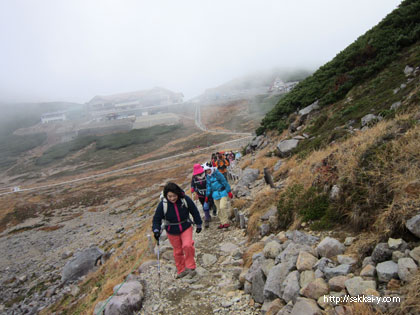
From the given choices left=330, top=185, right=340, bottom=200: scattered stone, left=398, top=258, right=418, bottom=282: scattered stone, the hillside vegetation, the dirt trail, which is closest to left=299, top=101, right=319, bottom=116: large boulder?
the hillside vegetation

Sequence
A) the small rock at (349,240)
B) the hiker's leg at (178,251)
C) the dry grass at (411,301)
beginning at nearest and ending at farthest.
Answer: the dry grass at (411,301) → the small rock at (349,240) → the hiker's leg at (178,251)

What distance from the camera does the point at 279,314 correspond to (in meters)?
3.32

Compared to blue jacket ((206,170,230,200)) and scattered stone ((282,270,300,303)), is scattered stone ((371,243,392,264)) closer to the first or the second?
scattered stone ((282,270,300,303))

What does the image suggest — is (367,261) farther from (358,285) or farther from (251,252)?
(251,252)

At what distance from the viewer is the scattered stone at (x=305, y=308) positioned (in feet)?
9.63

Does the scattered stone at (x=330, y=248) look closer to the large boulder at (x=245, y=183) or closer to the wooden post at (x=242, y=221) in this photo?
the wooden post at (x=242, y=221)

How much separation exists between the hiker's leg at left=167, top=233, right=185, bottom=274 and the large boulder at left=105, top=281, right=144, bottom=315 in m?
0.85

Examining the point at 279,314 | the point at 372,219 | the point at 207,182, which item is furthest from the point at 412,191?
the point at 207,182

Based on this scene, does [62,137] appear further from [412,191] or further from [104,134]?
[412,191]

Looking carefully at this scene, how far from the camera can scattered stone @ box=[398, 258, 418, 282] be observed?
2.65 meters

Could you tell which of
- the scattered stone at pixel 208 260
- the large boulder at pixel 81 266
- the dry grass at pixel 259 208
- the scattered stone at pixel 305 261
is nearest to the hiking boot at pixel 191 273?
the scattered stone at pixel 208 260

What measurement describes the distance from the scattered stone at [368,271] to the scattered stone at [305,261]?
748 mm

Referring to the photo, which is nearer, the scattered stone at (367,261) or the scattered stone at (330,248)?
the scattered stone at (367,261)

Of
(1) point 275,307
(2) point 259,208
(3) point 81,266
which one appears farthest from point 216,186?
(3) point 81,266
